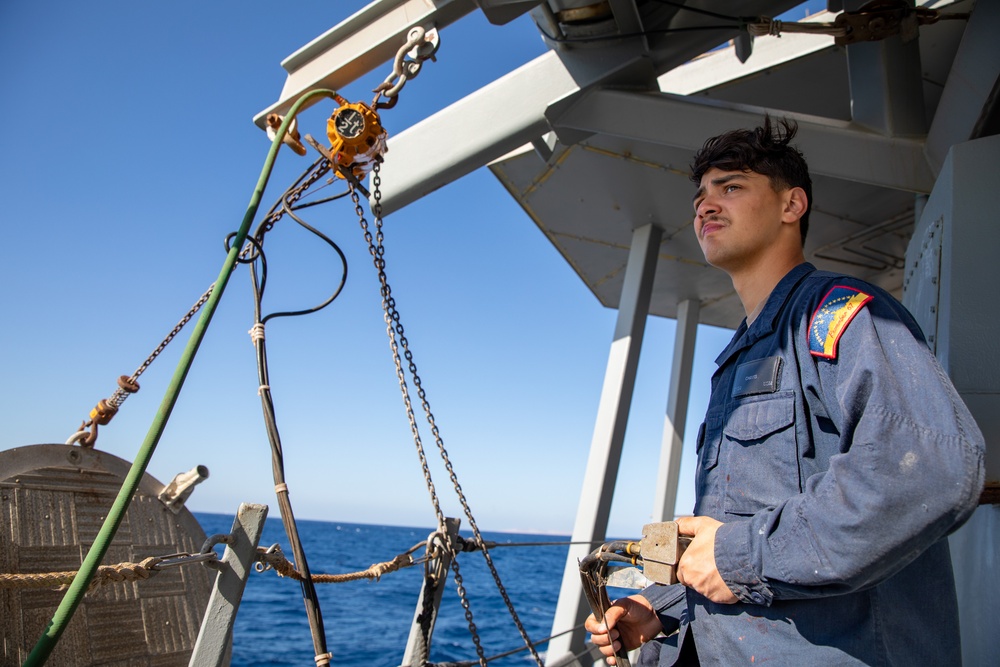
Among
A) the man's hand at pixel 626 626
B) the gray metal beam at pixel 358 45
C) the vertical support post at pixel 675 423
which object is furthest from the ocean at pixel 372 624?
the man's hand at pixel 626 626

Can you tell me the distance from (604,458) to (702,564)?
374 cm

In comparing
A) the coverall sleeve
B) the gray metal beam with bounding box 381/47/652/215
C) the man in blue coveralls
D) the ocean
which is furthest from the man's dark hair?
the ocean

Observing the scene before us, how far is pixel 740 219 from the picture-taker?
155 centimetres

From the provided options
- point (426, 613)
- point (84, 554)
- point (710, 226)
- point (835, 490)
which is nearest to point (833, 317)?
point (835, 490)

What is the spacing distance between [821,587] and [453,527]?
1.37 m

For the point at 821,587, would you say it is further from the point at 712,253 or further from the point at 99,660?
the point at 99,660

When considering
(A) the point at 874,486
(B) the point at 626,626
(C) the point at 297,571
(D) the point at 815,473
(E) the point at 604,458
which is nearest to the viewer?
(A) the point at 874,486

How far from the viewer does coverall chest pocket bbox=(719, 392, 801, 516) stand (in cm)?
124

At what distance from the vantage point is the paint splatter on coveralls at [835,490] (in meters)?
0.97

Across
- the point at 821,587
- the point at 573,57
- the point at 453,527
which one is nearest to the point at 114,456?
the point at 453,527

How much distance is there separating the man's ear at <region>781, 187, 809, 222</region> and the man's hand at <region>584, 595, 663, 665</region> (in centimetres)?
97

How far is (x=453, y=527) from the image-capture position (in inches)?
87.4

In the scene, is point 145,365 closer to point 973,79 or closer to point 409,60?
point 409,60

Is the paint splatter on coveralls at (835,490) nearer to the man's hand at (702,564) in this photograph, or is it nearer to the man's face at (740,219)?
the man's hand at (702,564)
